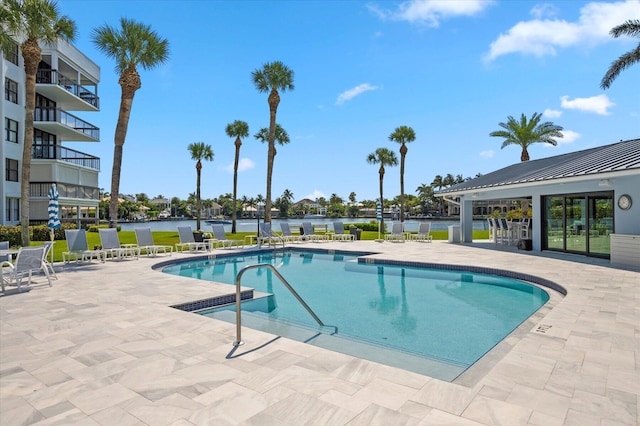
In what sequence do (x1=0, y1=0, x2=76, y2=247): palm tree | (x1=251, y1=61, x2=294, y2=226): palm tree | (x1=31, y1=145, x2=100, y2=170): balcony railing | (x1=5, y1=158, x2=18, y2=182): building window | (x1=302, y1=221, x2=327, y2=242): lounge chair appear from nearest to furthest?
(x1=0, y1=0, x2=76, y2=247): palm tree
(x1=302, y1=221, x2=327, y2=242): lounge chair
(x1=5, y1=158, x2=18, y2=182): building window
(x1=251, y1=61, x2=294, y2=226): palm tree
(x1=31, y1=145, x2=100, y2=170): balcony railing

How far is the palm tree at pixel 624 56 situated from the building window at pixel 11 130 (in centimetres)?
3053

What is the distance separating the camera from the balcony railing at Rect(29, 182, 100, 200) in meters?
24.3

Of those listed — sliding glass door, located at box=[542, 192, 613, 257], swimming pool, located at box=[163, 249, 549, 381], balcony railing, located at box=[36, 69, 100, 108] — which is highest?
balcony railing, located at box=[36, 69, 100, 108]

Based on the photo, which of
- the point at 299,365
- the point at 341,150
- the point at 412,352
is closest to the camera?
the point at 299,365

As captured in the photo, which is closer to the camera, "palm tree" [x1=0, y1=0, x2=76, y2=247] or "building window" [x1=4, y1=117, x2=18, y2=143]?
"palm tree" [x1=0, y1=0, x2=76, y2=247]

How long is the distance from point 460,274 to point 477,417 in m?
8.79

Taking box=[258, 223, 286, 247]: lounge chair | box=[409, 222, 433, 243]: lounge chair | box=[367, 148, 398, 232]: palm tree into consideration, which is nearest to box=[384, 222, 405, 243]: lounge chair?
box=[409, 222, 433, 243]: lounge chair

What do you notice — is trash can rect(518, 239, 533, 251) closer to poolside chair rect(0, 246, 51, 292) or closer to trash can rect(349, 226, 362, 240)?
trash can rect(349, 226, 362, 240)

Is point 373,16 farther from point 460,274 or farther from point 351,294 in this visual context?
point 351,294

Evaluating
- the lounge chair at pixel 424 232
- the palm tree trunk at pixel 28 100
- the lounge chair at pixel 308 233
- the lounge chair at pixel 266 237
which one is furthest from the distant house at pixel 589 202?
the palm tree trunk at pixel 28 100

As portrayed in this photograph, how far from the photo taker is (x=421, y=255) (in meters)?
14.4

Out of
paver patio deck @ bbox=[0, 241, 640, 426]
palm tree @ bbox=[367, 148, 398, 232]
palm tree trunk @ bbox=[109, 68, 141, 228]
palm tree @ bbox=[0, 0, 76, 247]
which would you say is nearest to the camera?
paver patio deck @ bbox=[0, 241, 640, 426]

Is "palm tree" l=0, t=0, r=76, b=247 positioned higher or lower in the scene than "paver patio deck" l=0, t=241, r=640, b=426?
higher

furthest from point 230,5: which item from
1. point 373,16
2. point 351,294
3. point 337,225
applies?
point 351,294
